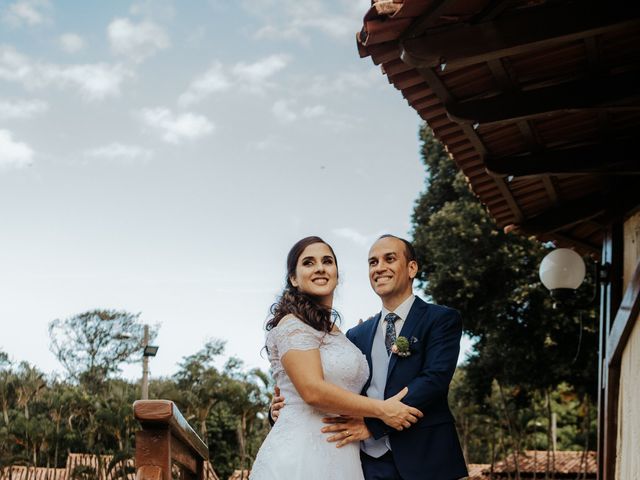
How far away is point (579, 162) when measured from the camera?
17.2 feet

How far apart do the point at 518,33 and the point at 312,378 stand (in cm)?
174

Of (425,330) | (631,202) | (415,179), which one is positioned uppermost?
(415,179)

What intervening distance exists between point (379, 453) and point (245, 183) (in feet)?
115

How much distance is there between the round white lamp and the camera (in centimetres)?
651

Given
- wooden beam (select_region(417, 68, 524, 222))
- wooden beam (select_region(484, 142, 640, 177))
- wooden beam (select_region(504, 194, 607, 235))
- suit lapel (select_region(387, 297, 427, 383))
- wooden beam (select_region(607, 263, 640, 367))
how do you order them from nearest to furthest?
suit lapel (select_region(387, 297, 427, 383)) < wooden beam (select_region(417, 68, 524, 222)) < wooden beam (select_region(607, 263, 640, 367)) < wooden beam (select_region(484, 142, 640, 177)) < wooden beam (select_region(504, 194, 607, 235))

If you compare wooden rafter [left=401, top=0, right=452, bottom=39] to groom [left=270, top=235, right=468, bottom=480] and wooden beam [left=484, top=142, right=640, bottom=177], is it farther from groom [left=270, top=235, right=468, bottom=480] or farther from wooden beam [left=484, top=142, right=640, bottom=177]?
wooden beam [left=484, top=142, right=640, bottom=177]

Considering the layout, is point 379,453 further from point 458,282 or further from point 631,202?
point 458,282

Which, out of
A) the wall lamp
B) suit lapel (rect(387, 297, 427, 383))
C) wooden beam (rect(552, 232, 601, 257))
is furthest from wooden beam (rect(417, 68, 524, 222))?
the wall lamp

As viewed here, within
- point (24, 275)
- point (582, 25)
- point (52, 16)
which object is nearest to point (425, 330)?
point (582, 25)

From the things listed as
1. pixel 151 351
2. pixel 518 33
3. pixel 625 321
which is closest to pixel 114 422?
pixel 151 351

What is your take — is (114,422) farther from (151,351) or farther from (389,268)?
(389,268)

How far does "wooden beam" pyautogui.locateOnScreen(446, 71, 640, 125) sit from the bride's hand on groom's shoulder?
1732mm

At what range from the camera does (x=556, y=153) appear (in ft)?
17.5

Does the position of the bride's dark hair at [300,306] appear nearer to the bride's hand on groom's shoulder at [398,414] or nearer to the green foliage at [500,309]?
the bride's hand on groom's shoulder at [398,414]
